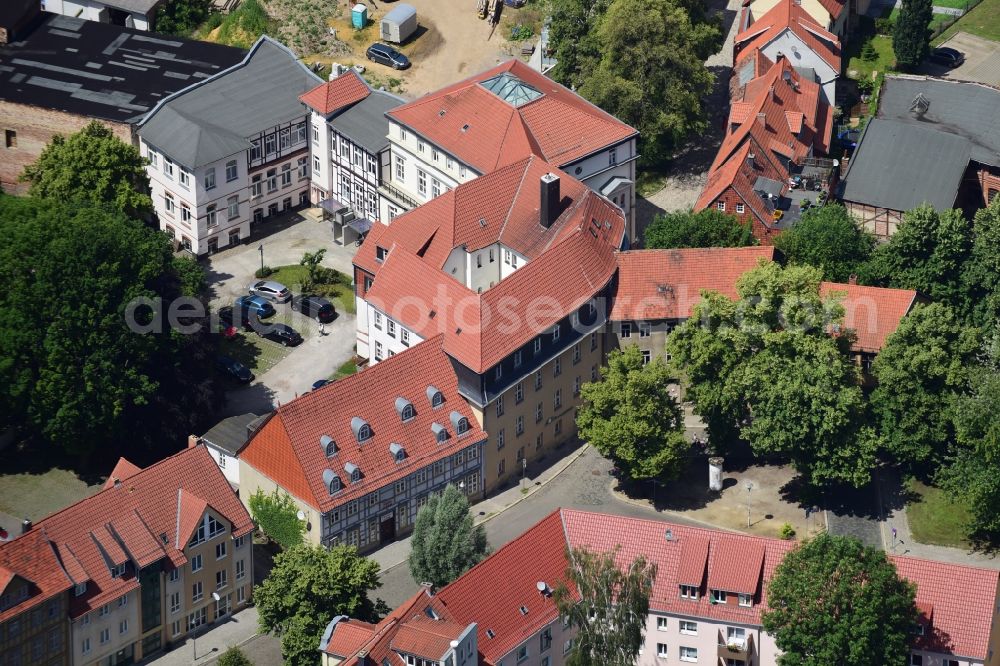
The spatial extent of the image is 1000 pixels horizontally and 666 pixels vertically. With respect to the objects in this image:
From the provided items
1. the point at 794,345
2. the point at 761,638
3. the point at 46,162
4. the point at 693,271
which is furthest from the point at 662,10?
the point at 761,638

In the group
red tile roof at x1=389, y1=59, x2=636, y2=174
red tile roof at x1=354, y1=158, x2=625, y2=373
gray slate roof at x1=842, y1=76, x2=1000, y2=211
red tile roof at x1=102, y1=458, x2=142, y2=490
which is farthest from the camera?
gray slate roof at x1=842, y1=76, x2=1000, y2=211

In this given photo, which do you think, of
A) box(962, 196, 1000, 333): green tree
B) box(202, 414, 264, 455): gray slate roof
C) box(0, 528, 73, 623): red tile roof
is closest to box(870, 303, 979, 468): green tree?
box(962, 196, 1000, 333): green tree

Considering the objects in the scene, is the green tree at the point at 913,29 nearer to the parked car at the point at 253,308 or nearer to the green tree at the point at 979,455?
the green tree at the point at 979,455

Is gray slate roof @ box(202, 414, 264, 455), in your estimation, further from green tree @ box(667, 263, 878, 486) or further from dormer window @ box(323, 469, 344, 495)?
green tree @ box(667, 263, 878, 486)

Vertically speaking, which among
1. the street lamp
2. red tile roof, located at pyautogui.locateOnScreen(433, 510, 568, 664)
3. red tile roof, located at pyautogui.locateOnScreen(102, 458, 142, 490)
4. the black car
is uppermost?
the black car

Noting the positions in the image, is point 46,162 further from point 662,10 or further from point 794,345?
point 794,345

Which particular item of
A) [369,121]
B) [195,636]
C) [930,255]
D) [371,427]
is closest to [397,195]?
[369,121]
